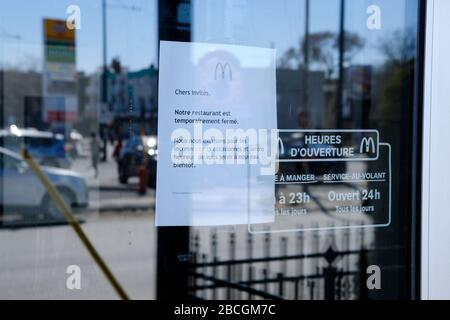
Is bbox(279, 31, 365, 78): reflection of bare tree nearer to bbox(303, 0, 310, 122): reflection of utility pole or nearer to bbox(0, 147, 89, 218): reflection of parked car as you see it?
bbox(303, 0, 310, 122): reflection of utility pole

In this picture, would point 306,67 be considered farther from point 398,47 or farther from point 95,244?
point 95,244

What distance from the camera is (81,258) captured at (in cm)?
286

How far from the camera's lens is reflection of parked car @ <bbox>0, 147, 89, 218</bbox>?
4195 millimetres

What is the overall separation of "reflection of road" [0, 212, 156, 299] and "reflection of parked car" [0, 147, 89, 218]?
0.66 feet

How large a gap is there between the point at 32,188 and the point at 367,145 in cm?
303

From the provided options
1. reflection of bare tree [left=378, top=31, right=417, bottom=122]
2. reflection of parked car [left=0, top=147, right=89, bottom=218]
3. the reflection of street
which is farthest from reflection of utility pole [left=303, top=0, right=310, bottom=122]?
reflection of parked car [left=0, top=147, right=89, bottom=218]

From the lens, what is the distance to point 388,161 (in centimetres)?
204

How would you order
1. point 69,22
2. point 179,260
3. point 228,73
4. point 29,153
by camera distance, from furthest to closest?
point 29,153 < point 179,260 < point 69,22 < point 228,73

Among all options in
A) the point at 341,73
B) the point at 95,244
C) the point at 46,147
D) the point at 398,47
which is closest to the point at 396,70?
the point at 398,47

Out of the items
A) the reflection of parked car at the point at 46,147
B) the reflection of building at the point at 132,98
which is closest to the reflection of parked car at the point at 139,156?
the reflection of building at the point at 132,98

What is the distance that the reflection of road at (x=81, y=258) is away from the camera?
2178mm

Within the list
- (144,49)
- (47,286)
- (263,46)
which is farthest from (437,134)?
(47,286)
